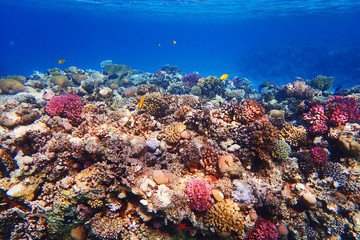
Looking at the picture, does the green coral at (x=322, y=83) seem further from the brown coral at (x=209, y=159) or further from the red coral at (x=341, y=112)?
the brown coral at (x=209, y=159)

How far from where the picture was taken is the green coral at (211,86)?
12.0 m

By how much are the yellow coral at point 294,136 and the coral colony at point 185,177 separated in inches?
1.4

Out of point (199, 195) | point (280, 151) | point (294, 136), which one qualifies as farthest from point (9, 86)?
point (294, 136)

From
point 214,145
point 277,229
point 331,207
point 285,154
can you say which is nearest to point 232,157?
point 214,145

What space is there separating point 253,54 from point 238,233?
54.0 metres

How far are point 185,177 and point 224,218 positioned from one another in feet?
4.26

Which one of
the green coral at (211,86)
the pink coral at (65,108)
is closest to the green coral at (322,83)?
the green coral at (211,86)

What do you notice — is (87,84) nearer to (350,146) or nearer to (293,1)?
(350,146)

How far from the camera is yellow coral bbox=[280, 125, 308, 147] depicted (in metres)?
5.81

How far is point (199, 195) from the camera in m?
3.84

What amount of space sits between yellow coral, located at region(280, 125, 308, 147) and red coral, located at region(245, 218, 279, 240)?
2863 mm

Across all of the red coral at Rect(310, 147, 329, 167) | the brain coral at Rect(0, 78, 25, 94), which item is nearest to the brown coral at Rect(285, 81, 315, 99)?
the red coral at Rect(310, 147, 329, 167)

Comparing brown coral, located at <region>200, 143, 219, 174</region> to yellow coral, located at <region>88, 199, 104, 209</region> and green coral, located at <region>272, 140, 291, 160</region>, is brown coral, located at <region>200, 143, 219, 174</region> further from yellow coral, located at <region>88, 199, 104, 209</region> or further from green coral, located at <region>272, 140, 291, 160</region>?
yellow coral, located at <region>88, 199, 104, 209</region>

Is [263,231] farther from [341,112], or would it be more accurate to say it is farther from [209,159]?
[341,112]
